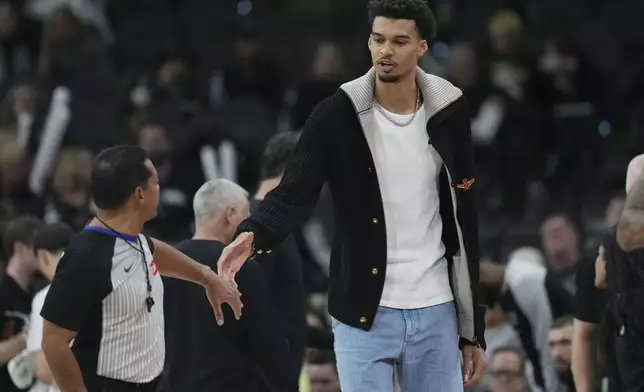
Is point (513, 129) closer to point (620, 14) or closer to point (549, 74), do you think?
point (549, 74)

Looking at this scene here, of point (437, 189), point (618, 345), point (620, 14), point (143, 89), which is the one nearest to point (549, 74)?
point (620, 14)

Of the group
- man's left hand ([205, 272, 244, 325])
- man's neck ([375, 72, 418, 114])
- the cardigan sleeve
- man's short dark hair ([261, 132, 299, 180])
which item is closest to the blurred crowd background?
man's short dark hair ([261, 132, 299, 180])

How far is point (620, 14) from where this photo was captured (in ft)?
44.3

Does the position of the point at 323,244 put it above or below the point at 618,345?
below

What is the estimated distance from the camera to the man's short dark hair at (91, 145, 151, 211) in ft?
16.7

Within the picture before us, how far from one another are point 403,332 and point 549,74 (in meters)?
7.99

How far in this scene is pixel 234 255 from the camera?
439 centimetres

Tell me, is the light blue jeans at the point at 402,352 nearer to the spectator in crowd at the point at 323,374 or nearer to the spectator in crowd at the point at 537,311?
the spectator in crowd at the point at 537,311

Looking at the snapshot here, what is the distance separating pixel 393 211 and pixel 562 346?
128 inches

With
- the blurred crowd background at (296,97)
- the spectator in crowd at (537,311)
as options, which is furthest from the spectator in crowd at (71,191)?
the spectator in crowd at (537,311)

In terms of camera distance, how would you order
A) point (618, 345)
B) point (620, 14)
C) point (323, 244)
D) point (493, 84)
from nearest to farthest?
1. point (618, 345)
2. point (323, 244)
3. point (493, 84)
4. point (620, 14)

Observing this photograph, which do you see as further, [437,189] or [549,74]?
[549,74]

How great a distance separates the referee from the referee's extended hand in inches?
17.8

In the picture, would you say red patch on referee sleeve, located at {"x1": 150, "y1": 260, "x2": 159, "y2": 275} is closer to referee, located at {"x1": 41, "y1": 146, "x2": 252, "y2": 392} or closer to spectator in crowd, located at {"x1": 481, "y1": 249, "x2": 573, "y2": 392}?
referee, located at {"x1": 41, "y1": 146, "x2": 252, "y2": 392}
